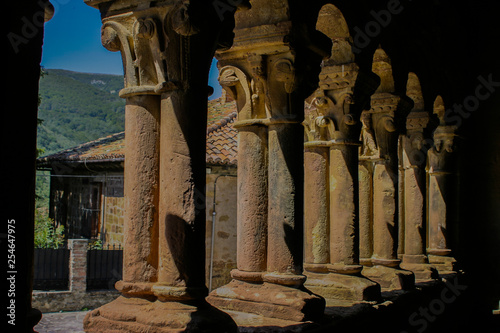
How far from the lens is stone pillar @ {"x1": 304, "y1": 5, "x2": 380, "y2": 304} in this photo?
4879 mm

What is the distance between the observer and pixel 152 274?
2.92m

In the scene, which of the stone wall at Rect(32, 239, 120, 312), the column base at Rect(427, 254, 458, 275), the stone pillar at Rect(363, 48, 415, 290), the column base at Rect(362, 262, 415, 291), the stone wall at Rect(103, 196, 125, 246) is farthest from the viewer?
the stone wall at Rect(103, 196, 125, 246)

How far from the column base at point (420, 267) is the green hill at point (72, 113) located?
41403 mm

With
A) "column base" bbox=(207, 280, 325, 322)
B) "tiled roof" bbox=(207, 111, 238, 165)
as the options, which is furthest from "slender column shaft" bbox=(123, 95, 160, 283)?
"tiled roof" bbox=(207, 111, 238, 165)

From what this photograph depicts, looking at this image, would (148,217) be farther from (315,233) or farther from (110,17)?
(315,233)

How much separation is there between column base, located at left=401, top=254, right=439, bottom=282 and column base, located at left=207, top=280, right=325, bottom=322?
3408 millimetres

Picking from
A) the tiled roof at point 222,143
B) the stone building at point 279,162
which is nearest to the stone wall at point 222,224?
the tiled roof at point 222,143

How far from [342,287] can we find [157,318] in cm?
234

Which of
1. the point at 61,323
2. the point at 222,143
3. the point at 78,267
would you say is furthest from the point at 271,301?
the point at 78,267

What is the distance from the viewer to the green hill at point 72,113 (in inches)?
1919

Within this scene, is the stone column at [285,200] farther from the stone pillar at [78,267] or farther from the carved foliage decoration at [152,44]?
the stone pillar at [78,267]

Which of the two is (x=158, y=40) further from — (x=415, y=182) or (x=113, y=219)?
(x=113, y=219)

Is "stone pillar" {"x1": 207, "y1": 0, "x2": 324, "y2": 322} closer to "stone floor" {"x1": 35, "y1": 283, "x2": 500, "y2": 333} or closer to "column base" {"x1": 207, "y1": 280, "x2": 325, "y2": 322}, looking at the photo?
"column base" {"x1": 207, "y1": 280, "x2": 325, "y2": 322}

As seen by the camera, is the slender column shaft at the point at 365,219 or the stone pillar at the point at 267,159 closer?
the stone pillar at the point at 267,159
